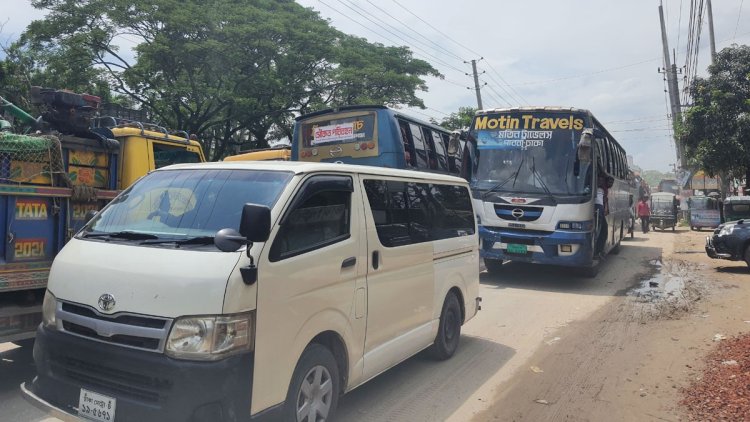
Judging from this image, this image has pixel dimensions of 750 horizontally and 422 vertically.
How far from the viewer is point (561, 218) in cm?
1000

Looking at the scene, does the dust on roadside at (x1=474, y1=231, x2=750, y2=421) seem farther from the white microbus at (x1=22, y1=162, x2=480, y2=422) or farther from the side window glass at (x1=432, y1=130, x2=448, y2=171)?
the side window glass at (x1=432, y1=130, x2=448, y2=171)

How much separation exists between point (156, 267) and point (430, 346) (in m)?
3.39

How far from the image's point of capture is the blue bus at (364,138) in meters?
9.48

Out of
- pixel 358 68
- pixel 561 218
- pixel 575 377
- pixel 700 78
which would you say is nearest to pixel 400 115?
pixel 561 218

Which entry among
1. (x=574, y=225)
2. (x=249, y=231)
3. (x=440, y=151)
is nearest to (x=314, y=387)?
(x=249, y=231)

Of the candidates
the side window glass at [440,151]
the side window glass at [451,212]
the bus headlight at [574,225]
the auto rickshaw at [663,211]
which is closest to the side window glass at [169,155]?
the side window glass at [451,212]

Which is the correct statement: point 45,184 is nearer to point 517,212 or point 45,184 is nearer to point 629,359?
point 629,359

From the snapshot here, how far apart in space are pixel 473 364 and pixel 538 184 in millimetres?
5526

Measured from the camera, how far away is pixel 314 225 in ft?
12.1

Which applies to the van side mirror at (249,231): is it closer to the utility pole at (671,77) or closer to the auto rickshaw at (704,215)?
the auto rickshaw at (704,215)

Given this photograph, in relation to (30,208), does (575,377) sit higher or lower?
lower

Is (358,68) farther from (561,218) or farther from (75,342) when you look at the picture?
(75,342)

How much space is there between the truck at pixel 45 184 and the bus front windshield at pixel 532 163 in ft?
22.6

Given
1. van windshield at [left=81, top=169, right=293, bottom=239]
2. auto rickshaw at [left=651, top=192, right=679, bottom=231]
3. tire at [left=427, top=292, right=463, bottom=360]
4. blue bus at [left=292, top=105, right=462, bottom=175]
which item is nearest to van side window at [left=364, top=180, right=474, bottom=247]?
tire at [left=427, top=292, right=463, bottom=360]
